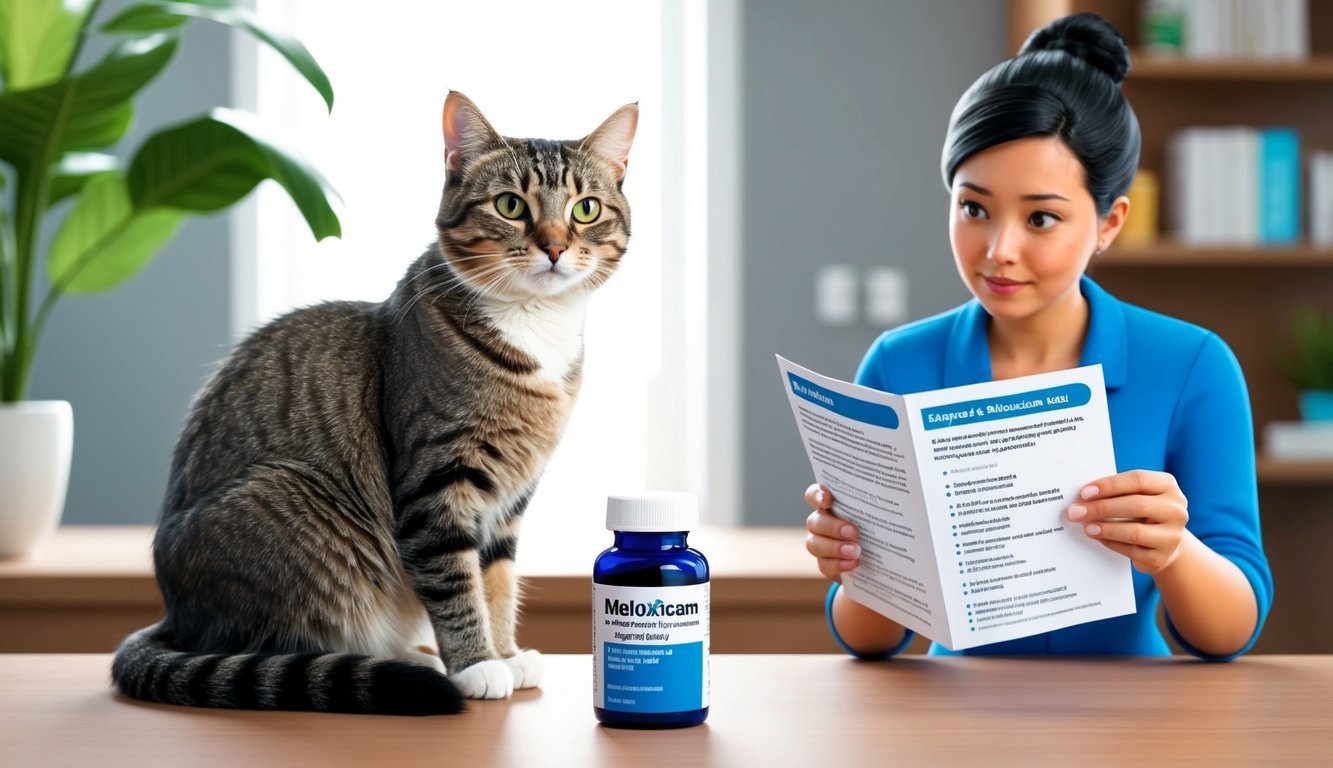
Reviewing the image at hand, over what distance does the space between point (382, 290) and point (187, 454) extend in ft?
6.21

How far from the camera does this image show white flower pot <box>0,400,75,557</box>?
1.94 metres

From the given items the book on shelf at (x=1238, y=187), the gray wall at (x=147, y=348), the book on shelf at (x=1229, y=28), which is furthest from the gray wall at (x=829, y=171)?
the gray wall at (x=147, y=348)

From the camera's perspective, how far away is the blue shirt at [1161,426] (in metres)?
1.22

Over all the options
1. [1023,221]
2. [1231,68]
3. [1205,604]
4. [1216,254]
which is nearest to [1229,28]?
[1231,68]

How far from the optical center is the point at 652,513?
801 mm

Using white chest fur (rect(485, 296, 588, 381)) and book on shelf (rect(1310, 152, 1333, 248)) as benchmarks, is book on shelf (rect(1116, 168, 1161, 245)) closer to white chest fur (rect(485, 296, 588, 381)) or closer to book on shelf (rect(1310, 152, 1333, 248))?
book on shelf (rect(1310, 152, 1333, 248))

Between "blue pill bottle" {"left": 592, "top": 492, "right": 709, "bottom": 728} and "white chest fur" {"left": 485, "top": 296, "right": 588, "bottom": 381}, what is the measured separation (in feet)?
1.03

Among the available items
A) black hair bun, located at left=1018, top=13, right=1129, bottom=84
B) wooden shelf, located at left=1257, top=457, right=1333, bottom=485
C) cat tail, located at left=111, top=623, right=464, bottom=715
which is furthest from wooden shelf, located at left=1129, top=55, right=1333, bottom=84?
cat tail, located at left=111, top=623, right=464, bottom=715

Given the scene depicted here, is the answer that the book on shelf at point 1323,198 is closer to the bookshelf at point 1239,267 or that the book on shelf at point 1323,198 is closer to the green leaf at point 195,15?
the bookshelf at point 1239,267

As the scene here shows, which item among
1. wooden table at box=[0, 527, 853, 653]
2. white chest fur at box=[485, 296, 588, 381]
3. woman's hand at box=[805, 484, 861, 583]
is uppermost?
white chest fur at box=[485, 296, 588, 381]

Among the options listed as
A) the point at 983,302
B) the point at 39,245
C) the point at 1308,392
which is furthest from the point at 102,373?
the point at 1308,392

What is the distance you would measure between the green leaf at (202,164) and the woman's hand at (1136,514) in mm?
1261

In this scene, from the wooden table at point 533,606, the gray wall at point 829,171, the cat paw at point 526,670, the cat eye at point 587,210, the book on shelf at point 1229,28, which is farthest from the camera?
the gray wall at point 829,171

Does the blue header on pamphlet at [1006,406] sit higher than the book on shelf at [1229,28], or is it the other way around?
the book on shelf at [1229,28]
